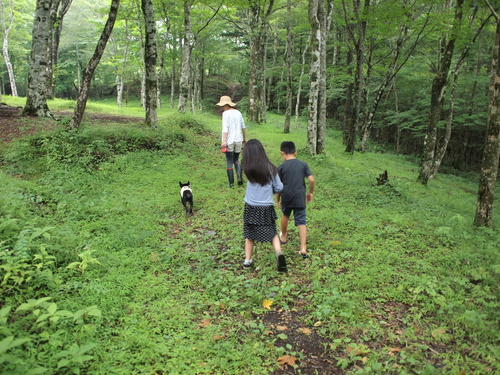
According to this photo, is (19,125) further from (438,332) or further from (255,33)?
(255,33)

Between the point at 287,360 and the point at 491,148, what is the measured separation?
5.83 m

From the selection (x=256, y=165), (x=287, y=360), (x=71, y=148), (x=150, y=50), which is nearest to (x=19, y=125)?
(x=71, y=148)

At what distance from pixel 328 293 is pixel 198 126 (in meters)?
→ 12.8

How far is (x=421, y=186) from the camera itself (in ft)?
36.0

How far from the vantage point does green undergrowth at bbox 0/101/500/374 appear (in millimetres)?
2941

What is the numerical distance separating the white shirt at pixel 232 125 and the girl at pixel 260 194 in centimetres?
333

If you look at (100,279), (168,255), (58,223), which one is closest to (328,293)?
(168,255)

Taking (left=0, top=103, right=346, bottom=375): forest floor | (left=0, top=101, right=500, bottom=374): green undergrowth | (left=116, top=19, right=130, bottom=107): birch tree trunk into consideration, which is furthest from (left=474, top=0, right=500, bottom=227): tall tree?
(left=116, top=19, right=130, bottom=107): birch tree trunk

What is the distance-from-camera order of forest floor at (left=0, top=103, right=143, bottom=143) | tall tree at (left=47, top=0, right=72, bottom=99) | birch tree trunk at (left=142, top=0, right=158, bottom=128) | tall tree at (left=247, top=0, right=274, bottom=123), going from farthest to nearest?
1. tall tree at (left=247, top=0, right=274, bottom=123)
2. tall tree at (left=47, top=0, right=72, bottom=99)
3. birch tree trunk at (left=142, top=0, right=158, bottom=128)
4. forest floor at (left=0, top=103, right=143, bottom=143)

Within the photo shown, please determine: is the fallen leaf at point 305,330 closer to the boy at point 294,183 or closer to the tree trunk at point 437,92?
the boy at point 294,183

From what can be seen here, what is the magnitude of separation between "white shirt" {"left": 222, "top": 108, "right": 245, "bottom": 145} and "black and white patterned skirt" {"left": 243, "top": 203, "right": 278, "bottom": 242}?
3590mm

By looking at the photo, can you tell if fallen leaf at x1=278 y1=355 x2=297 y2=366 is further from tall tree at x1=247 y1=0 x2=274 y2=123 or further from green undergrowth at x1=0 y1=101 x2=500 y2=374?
tall tree at x1=247 y1=0 x2=274 y2=123

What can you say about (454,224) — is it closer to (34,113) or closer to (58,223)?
(58,223)

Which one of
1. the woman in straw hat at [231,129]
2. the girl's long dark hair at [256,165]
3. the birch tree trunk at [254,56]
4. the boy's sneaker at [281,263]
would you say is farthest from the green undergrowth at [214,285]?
the birch tree trunk at [254,56]
